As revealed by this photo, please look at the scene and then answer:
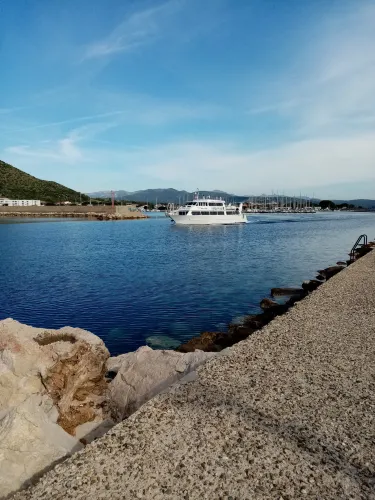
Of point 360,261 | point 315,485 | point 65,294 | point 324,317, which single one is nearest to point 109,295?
point 65,294

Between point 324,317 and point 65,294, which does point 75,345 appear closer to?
point 324,317

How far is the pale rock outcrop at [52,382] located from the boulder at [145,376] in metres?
0.39

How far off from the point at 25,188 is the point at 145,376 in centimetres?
18659

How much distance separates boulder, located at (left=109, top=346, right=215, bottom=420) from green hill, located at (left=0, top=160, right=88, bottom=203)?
169m

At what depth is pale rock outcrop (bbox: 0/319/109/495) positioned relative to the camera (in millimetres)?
5723

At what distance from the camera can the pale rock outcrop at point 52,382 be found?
18.8 feet

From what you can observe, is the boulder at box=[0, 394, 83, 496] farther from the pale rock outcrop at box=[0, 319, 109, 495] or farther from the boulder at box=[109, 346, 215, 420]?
the boulder at box=[109, 346, 215, 420]

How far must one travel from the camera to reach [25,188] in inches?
7023

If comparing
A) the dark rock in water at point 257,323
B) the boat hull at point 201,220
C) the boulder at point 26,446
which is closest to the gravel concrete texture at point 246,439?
the boulder at point 26,446

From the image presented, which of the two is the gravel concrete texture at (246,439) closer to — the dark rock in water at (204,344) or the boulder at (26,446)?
the boulder at (26,446)

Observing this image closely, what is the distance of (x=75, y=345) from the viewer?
8.38 metres

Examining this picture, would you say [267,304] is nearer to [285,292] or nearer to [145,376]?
[285,292]

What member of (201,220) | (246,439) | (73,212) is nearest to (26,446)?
(246,439)

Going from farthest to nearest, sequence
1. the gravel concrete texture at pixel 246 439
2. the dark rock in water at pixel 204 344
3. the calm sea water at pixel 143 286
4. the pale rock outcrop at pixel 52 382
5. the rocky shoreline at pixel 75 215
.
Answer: the rocky shoreline at pixel 75 215, the calm sea water at pixel 143 286, the dark rock in water at pixel 204 344, the pale rock outcrop at pixel 52 382, the gravel concrete texture at pixel 246 439
